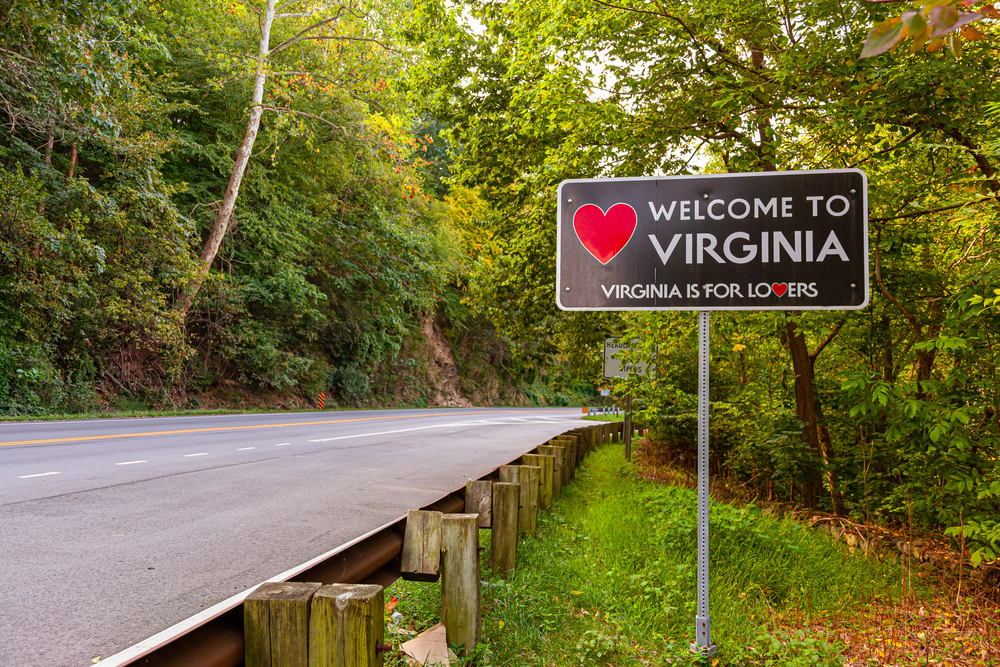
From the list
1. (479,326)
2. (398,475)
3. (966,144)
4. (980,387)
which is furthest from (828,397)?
(479,326)

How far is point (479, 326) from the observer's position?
42.8 m

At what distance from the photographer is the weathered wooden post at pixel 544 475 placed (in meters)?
6.09

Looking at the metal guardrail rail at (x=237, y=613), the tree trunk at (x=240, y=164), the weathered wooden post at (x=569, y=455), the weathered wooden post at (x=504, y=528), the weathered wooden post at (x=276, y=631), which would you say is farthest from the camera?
the tree trunk at (x=240, y=164)

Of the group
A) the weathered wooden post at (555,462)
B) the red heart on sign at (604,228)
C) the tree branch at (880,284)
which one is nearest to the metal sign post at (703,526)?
the red heart on sign at (604,228)

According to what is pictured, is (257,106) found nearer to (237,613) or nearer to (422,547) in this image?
(422,547)

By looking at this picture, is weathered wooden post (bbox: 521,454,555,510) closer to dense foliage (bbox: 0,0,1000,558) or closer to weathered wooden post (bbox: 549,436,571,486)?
weathered wooden post (bbox: 549,436,571,486)

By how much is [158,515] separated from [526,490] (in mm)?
3283

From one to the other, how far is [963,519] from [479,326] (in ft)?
126

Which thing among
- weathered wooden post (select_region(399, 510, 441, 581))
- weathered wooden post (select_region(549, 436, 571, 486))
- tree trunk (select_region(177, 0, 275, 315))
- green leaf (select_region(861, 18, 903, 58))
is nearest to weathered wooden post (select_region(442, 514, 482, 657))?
weathered wooden post (select_region(399, 510, 441, 581))

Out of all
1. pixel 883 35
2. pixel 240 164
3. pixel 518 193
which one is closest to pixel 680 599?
pixel 883 35

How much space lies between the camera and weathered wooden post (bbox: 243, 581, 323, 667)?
1.89 metres

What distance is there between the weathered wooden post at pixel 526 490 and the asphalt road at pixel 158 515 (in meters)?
1.39

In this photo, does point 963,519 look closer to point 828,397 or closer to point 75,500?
point 828,397

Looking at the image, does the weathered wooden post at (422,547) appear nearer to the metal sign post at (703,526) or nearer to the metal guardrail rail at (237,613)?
the metal guardrail rail at (237,613)
